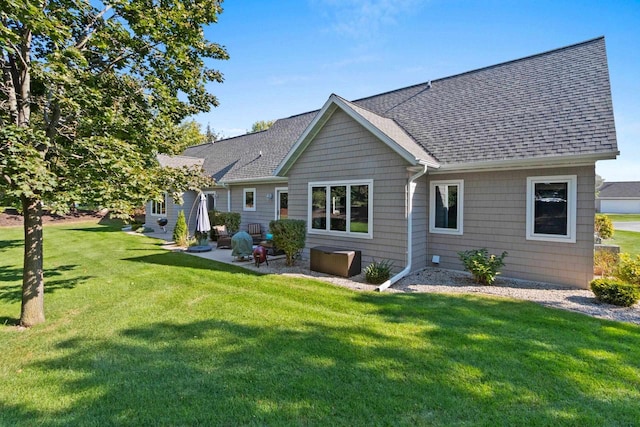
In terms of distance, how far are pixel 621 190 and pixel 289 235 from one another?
65.2 m

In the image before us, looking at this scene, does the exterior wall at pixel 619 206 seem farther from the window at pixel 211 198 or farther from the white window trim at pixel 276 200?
the window at pixel 211 198

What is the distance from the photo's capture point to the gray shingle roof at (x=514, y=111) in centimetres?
748

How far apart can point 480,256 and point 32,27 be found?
9216 mm

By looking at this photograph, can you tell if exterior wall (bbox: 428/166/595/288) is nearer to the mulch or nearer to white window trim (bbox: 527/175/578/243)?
white window trim (bbox: 527/175/578/243)

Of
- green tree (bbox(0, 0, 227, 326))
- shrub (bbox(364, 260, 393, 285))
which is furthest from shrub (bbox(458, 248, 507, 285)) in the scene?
green tree (bbox(0, 0, 227, 326))

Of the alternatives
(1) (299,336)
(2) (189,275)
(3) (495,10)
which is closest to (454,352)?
(1) (299,336)

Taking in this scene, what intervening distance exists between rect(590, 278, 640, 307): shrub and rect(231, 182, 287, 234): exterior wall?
10.6 m

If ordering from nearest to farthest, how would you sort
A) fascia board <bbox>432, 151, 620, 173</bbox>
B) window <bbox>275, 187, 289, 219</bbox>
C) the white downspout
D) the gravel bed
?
1. the gravel bed
2. fascia board <bbox>432, 151, 620, 173</bbox>
3. the white downspout
4. window <bbox>275, 187, 289, 219</bbox>

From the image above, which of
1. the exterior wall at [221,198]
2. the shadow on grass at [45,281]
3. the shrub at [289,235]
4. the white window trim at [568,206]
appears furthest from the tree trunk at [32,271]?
the exterior wall at [221,198]

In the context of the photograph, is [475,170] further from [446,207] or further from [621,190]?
[621,190]

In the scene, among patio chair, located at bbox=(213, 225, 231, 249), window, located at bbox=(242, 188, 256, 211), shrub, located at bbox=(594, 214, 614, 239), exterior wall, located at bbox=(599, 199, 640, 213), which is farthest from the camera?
exterior wall, located at bbox=(599, 199, 640, 213)

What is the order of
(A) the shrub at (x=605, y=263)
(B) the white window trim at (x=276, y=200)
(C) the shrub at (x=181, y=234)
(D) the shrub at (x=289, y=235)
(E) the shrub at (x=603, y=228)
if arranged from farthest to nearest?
(C) the shrub at (x=181, y=234) < (B) the white window trim at (x=276, y=200) < (E) the shrub at (x=603, y=228) < (D) the shrub at (x=289, y=235) < (A) the shrub at (x=605, y=263)

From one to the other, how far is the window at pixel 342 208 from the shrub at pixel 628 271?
577 cm

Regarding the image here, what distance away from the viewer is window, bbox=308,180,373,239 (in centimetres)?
922
